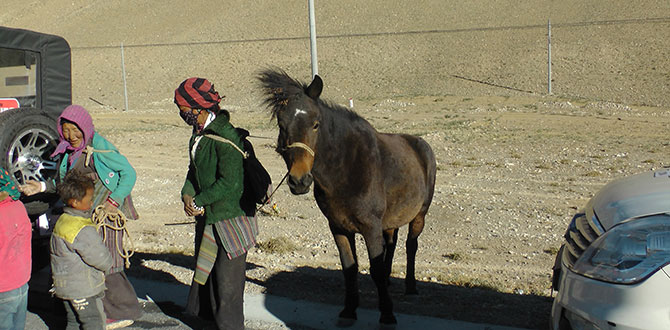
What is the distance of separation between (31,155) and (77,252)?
2584 mm

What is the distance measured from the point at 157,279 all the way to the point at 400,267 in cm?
292

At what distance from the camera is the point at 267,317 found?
6.05 meters

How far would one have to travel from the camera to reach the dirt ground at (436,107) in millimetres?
8367

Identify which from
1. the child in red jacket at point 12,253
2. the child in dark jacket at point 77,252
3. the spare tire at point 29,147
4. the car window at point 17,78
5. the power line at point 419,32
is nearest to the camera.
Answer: the child in red jacket at point 12,253

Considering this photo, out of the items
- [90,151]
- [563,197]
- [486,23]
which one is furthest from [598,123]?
[486,23]

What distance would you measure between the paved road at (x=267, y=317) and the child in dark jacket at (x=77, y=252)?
3.10ft

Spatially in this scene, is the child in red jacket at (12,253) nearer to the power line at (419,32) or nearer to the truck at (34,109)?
the truck at (34,109)

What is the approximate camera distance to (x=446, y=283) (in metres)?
7.52

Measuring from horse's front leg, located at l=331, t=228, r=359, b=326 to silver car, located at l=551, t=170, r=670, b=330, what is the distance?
6.85 ft

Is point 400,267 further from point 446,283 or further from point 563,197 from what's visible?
point 563,197

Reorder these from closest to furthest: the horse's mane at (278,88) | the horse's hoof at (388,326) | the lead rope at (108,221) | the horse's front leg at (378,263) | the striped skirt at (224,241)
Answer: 1. the striped skirt at (224,241)
2. the horse's mane at (278,88)
3. the lead rope at (108,221)
4. the horse's hoof at (388,326)
5. the horse's front leg at (378,263)

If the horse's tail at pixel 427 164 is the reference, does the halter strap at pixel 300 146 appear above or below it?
above

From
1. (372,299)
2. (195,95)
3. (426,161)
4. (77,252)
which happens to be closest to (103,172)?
(77,252)

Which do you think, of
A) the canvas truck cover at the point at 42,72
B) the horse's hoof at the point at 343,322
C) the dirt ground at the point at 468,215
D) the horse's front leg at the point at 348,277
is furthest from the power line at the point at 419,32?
the horse's hoof at the point at 343,322
